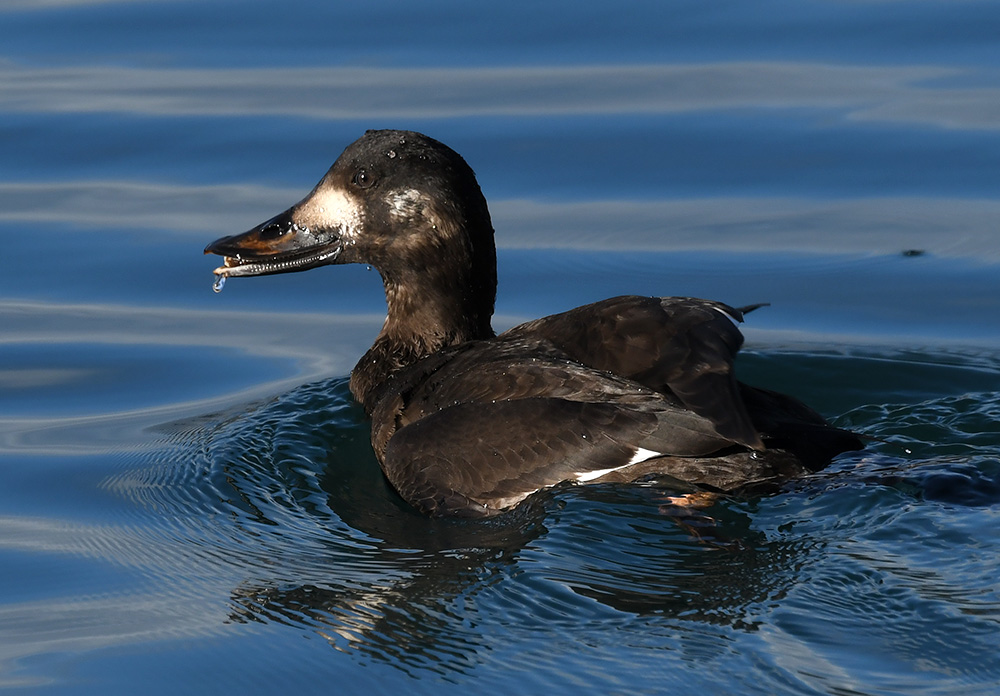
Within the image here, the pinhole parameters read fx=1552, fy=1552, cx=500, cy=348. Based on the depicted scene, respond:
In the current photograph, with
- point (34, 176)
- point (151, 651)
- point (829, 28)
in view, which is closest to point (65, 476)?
point (151, 651)

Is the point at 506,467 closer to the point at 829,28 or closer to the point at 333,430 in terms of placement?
the point at 333,430

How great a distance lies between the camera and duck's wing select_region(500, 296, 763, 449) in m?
4.88

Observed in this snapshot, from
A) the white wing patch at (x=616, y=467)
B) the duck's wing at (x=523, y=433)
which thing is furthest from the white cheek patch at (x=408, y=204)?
the white wing patch at (x=616, y=467)

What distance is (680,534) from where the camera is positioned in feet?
16.1

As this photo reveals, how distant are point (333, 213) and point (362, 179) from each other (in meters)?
0.21

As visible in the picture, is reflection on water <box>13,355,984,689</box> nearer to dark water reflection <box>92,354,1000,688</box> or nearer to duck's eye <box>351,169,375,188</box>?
dark water reflection <box>92,354,1000,688</box>

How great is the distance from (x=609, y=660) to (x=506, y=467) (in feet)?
3.62

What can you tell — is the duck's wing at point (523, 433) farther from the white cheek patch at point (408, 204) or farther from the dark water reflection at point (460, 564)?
the white cheek patch at point (408, 204)

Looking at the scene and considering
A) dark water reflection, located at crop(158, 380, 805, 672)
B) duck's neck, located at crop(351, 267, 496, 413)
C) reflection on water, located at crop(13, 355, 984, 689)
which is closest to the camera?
reflection on water, located at crop(13, 355, 984, 689)

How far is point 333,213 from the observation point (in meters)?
6.19

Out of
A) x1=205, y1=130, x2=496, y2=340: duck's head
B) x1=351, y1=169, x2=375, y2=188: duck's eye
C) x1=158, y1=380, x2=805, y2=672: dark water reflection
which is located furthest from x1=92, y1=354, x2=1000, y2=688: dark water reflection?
x1=351, y1=169, x2=375, y2=188: duck's eye

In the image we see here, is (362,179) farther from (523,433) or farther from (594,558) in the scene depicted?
(594,558)

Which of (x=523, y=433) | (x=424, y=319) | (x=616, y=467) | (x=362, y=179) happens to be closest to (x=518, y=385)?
(x=523, y=433)

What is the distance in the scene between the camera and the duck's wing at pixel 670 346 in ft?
16.0
